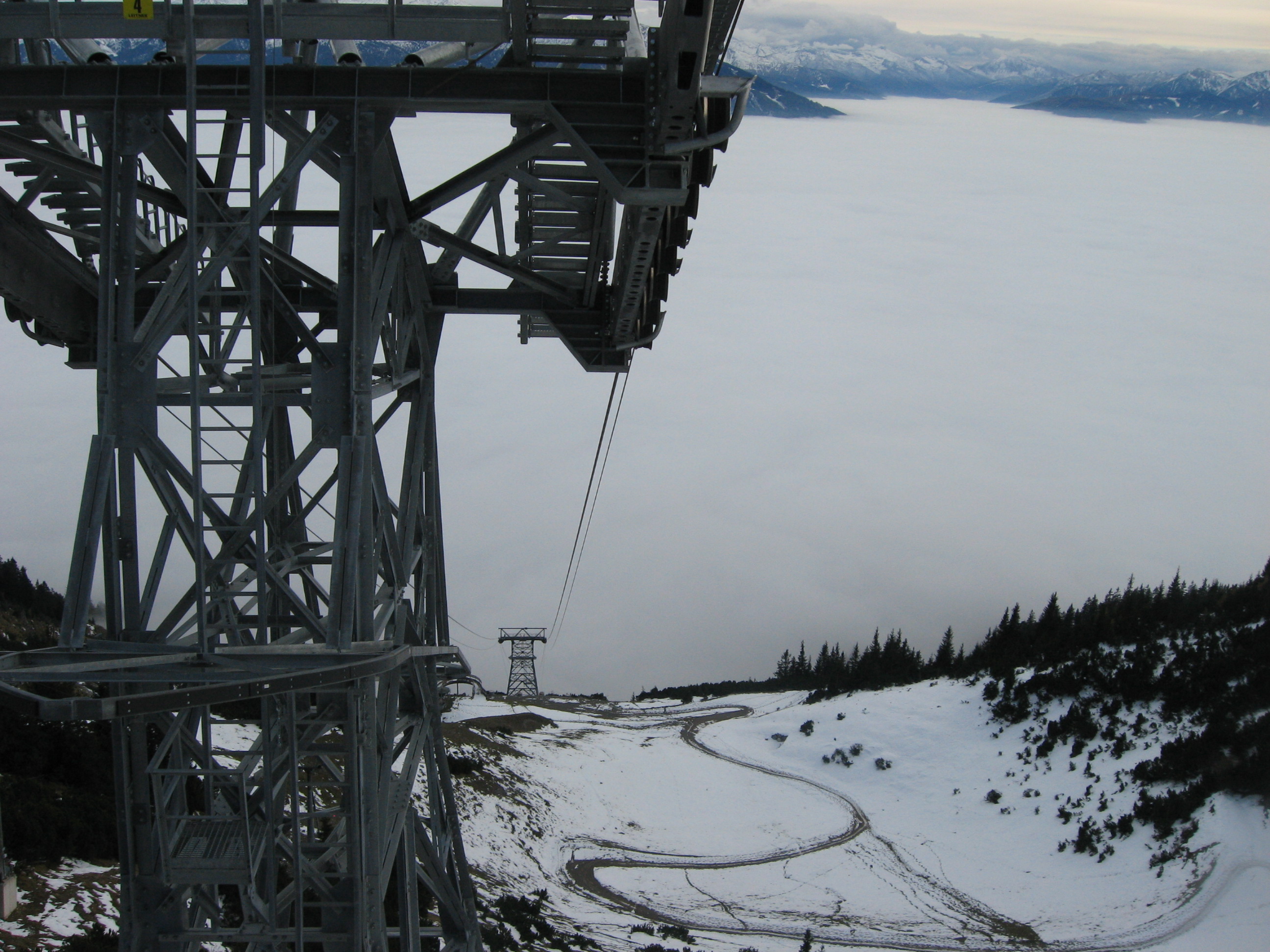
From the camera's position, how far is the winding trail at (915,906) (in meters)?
31.5

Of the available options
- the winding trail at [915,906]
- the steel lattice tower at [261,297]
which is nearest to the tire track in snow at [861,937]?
the winding trail at [915,906]

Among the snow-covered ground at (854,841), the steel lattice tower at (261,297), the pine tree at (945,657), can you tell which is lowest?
the pine tree at (945,657)

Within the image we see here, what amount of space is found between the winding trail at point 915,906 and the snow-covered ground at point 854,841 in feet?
0.36

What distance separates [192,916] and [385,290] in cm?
622

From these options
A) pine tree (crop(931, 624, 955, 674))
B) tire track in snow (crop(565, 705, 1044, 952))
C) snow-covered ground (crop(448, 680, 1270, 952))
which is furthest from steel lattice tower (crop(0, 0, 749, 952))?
pine tree (crop(931, 624, 955, 674))

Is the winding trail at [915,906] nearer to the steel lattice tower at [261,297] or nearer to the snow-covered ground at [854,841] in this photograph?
the snow-covered ground at [854,841]

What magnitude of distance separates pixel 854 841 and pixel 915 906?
7307mm

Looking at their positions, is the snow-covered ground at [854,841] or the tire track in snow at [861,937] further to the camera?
the snow-covered ground at [854,841]

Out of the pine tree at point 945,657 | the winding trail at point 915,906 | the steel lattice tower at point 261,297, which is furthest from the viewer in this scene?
the pine tree at point 945,657

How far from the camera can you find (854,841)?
43.2 metres

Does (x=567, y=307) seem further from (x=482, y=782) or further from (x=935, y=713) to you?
(x=935, y=713)

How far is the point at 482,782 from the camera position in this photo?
138ft

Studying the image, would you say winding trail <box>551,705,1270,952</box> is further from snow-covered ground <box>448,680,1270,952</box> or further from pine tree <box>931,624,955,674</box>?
pine tree <box>931,624,955,674</box>

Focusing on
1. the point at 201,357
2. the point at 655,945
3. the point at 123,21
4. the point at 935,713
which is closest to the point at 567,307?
the point at 201,357
